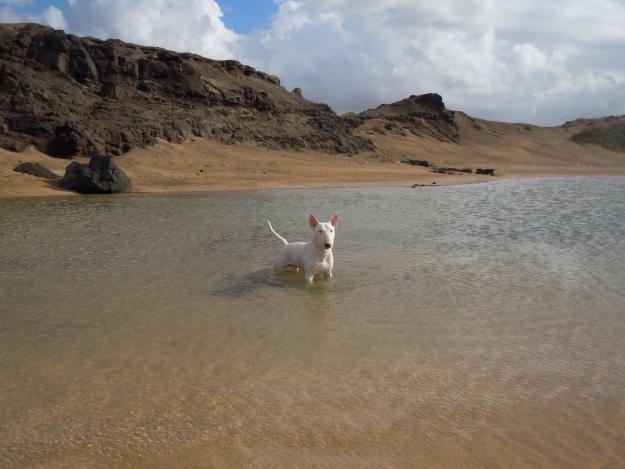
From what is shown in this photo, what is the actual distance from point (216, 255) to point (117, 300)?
2.77 meters

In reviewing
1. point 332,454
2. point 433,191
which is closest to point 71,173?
point 433,191

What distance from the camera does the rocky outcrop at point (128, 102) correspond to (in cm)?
2431

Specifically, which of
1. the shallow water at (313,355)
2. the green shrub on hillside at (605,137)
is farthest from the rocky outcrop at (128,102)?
the green shrub on hillside at (605,137)

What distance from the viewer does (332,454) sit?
3289mm

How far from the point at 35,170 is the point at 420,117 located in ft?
125

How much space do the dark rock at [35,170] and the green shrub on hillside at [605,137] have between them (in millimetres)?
56796

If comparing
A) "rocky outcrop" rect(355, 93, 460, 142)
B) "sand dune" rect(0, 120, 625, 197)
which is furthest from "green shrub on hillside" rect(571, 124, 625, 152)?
"rocky outcrop" rect(355, 93, 460, 142)

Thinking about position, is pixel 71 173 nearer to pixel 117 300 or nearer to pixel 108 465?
pixel 117 300

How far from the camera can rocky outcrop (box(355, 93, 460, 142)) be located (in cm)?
4831

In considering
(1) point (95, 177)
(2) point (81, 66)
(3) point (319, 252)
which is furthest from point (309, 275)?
(2) point (81, 66)

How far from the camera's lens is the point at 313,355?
4801 millimetres

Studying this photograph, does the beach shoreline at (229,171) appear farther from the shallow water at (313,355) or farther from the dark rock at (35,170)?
the shallow water at (313,355)

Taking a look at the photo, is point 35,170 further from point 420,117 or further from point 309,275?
point 420,117

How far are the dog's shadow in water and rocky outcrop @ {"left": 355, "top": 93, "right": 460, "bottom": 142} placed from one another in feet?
129
